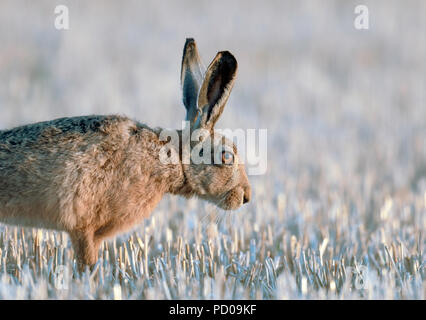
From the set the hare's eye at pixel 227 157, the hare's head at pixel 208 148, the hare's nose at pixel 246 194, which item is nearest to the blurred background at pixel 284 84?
the hare's nose at pixel 246 194

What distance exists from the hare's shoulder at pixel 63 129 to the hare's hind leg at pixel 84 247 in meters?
0.80

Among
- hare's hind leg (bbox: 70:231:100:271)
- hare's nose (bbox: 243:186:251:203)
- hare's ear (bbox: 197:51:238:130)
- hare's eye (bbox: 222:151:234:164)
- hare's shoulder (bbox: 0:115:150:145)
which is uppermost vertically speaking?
hare's ear (bbox: 197:51:238:130)

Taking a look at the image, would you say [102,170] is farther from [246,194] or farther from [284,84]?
[284,84]

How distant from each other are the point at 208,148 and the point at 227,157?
20cm

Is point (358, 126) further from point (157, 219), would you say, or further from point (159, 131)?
point (159, 131)

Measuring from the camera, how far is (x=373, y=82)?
1565 centimetres

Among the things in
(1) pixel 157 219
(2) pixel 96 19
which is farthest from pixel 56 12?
(1) pixel 157 219

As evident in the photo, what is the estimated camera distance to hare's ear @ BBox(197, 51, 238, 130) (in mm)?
5520

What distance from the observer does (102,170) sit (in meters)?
5.38

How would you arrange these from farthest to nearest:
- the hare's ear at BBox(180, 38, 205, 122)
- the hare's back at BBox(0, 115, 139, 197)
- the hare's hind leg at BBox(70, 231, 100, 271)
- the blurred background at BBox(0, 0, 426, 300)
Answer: the blurred background at BBox(0, 0, 426, 300) → the hare's ear at BBox(180, 38, 205, 122) → the hare's hind leg at BBox(70, 231, 100, 271) → the hare's back at BBox(0, 115, 139, 197)

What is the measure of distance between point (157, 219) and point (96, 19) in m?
11.6

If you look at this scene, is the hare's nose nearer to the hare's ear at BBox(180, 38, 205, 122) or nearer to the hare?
the hare

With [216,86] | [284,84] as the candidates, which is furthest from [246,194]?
[284,84]

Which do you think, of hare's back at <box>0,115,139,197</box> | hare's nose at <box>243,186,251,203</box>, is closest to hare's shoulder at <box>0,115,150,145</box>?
hare's back at <box>0,115,139,197</box>
